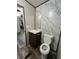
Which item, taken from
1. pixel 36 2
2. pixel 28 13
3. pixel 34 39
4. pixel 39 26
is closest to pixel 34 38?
pixel 34 39

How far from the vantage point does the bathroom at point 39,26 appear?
8.64 ft

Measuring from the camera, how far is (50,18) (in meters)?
2.83

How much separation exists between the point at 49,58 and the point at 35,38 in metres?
0.81

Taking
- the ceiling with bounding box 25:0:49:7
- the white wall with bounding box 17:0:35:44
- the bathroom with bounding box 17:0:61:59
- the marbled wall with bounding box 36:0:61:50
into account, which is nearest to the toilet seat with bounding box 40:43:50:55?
the bathroom with bounding box 17:0:61:59

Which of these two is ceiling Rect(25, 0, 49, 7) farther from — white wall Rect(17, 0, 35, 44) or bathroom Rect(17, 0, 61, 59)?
white wall Rect(17, 0, 35, 44)

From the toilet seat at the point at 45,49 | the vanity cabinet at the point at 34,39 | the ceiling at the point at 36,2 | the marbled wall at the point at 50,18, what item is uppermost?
the ceiling at the point at 36,2

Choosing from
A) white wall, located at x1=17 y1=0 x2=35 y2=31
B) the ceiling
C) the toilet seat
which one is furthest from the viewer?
the ceiling

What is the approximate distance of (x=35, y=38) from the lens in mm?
2885

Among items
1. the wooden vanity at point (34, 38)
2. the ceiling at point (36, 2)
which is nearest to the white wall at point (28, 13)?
the ceiling at point (36, 2)

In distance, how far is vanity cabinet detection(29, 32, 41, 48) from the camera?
2.87 m

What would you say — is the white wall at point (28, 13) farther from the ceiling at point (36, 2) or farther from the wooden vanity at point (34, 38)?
the wooden vanity at point (34, 38)
